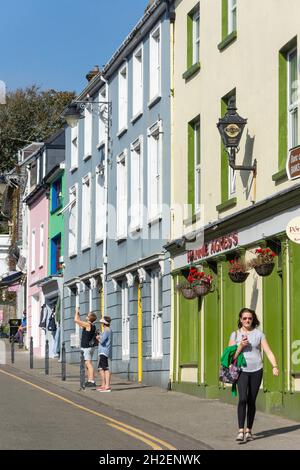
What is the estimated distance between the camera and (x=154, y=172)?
96.3 ft

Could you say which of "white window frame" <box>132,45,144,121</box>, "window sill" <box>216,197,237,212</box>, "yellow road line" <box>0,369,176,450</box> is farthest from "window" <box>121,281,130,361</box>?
"window sill" <box>216,197,237,212</box>

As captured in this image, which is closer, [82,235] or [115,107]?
[115,107]

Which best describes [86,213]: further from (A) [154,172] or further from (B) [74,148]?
(A) [154,172]

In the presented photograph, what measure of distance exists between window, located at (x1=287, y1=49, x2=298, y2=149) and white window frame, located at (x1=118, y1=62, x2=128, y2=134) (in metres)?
12.5

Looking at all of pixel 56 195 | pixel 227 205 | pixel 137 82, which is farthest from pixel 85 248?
pixel 227 205

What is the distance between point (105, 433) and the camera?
54.8 ft

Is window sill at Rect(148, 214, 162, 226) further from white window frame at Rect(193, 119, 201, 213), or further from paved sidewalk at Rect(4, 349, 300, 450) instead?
paved sidewalk at Rect(4, 349, 300, 450)

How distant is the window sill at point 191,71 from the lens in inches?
1014

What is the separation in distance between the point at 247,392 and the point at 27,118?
178ft

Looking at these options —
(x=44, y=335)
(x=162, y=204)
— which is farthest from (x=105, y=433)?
(x=44, y=335)

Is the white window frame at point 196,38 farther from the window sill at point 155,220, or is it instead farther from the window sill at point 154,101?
the window sill at point 155,220

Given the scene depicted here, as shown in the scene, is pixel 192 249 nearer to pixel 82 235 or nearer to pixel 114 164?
pixel 114 164

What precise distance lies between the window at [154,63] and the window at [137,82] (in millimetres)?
1148

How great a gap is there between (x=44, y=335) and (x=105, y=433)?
29462 millimetres
